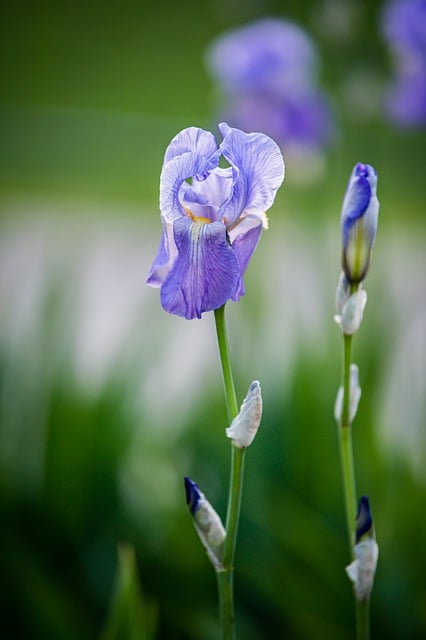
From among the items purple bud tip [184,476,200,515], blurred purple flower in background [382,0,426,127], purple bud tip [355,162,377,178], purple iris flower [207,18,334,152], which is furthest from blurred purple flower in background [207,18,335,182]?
purple bud tip [184,476,200,515]

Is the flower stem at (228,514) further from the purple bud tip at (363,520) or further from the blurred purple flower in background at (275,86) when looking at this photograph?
the blurred purple flower in background at (275,86)

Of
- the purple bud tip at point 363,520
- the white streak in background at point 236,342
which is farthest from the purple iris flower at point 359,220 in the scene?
the white streak in background at point 236,342

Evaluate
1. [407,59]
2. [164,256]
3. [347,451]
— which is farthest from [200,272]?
[407,59]

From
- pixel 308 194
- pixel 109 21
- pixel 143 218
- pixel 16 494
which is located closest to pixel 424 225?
pixel 143 218

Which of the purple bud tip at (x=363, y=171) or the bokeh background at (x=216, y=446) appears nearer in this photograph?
the purple bud tip at (x=363, y=171)

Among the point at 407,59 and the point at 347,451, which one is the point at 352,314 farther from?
the point at 407,59
